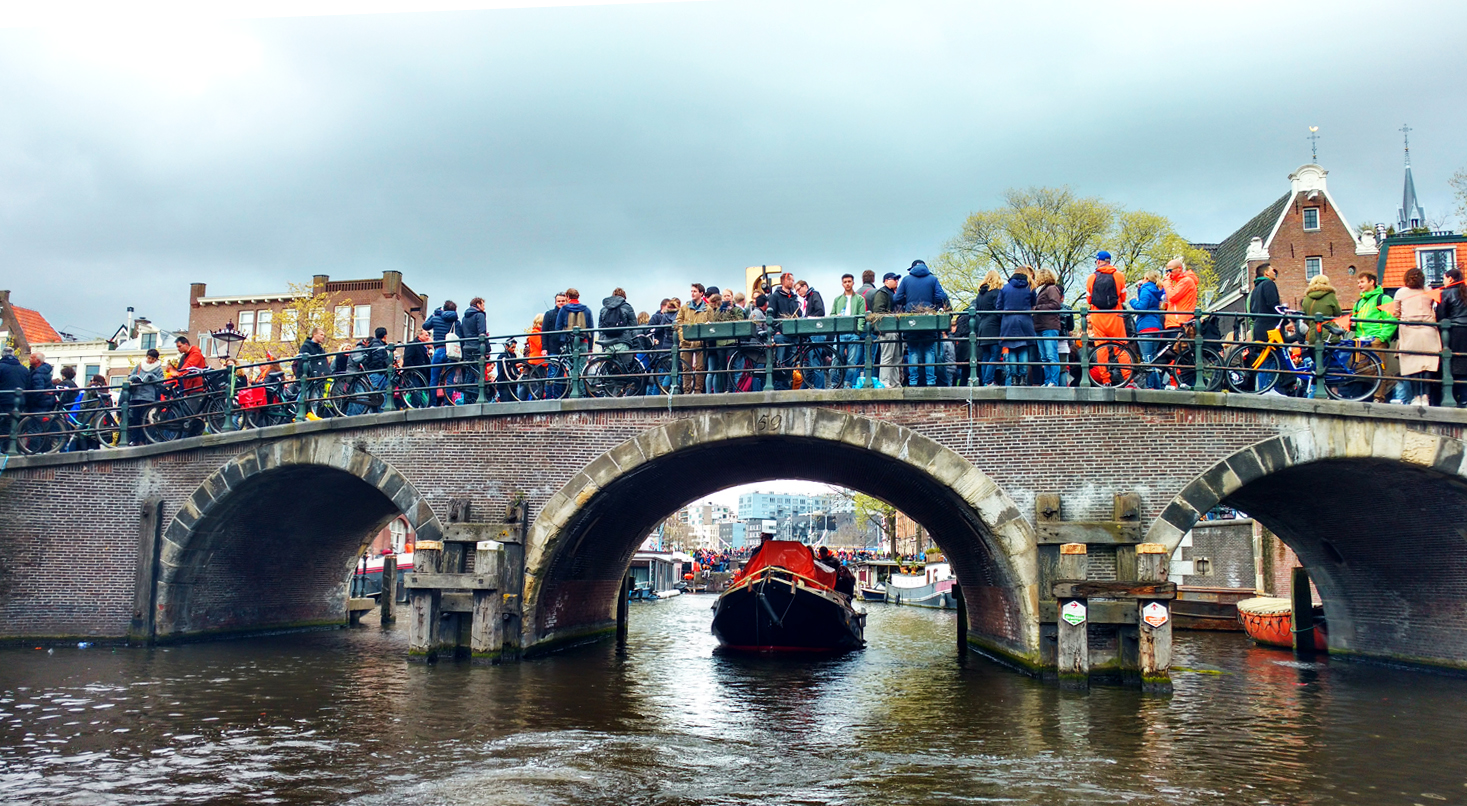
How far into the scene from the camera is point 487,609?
1498 centimetres

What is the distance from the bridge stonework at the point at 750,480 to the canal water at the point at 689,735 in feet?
4.34

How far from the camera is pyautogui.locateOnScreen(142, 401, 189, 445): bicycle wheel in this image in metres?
18.0

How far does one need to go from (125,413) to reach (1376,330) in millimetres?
19139

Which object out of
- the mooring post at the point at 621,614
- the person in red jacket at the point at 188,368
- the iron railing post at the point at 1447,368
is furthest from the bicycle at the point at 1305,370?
the person in red jacket at the point at 188,368

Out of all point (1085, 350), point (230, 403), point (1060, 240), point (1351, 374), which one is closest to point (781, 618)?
point (1085, 350)

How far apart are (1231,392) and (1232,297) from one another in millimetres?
26216

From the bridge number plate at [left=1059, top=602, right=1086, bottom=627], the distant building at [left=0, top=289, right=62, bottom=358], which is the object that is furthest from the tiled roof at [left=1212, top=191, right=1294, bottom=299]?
the distant building at [left=0, top=289, right=62, bottom=358]

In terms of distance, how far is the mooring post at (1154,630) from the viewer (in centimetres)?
1288

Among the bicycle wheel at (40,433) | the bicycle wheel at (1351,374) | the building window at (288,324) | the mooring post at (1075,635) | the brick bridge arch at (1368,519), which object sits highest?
the building window at (288,324)

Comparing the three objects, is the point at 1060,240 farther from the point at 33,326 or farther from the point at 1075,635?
the point at 33,326

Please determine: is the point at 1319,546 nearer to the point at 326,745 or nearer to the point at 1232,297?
the point at 326,745

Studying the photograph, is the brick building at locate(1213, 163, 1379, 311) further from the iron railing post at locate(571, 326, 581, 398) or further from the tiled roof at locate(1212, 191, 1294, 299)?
the iron railing post at locate(571, 326, 581, 398)

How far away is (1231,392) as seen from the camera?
13484 millimetres

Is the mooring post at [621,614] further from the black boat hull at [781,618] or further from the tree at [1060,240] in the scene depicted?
the tree at [1060,240]
